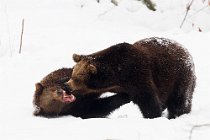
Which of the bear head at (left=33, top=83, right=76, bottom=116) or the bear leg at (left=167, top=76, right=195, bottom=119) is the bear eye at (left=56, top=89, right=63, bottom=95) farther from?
the bear leg at (left=167, top=76, right=195, bottom=119)

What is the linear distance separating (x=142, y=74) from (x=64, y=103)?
1026 millimetres

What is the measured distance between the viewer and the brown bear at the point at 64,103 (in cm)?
615

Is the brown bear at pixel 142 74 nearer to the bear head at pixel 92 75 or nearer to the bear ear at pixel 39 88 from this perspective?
the bear head at pixel 92 75

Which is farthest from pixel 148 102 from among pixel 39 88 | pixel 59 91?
pixel 39 88

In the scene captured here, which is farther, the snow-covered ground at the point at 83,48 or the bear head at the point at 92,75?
the bear head at the point at 92,75

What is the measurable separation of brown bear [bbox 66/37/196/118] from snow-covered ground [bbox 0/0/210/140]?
285 millimetres

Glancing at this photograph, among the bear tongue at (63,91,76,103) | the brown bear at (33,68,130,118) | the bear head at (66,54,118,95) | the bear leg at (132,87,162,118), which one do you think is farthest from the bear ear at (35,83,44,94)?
the bear leg at (132,87,162,118)

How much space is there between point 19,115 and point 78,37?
11.9 ft

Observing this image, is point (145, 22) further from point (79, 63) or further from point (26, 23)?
point (79, 63)

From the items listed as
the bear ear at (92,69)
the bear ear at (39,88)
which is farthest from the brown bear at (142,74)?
the bear ear at (39,88)

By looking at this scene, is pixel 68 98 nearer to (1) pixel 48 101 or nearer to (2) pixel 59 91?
(2) pixel 59 91

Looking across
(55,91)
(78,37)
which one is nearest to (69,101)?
(55,91)

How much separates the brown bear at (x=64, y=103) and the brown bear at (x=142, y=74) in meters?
0.23

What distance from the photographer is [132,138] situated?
4.21m
